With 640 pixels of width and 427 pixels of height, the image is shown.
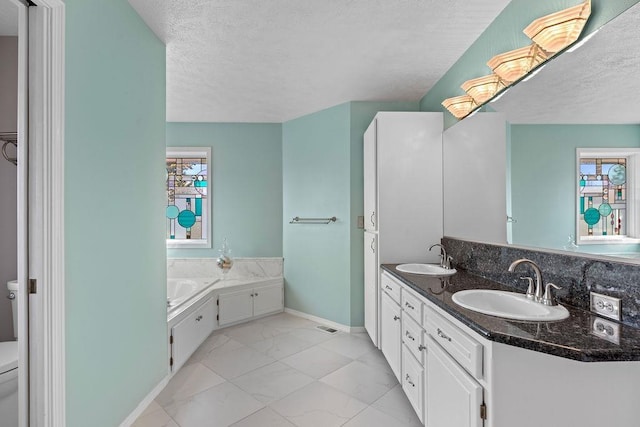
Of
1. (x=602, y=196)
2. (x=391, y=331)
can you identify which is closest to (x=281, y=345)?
(x=391, y=331)

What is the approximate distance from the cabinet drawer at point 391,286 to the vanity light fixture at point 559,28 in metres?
1.57

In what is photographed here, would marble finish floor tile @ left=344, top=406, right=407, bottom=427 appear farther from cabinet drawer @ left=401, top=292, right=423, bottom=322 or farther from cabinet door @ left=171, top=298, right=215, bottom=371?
cabinet door @ left=171, top=298, right=215, bottom=371

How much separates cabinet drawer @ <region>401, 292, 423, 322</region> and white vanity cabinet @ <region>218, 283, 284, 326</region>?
6.84ft

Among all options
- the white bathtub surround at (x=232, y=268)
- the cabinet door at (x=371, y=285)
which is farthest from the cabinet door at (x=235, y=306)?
the cabinet door at (x=371, y=285)

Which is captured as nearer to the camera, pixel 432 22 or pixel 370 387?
pixel 432 22

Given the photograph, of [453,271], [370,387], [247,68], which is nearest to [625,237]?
[453,271]

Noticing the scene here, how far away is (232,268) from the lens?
12.8 feet

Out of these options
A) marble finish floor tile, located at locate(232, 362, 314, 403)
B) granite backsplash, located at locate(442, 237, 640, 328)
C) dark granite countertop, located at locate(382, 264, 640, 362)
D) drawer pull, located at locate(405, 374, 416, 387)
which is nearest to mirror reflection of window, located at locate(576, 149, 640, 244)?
granite backsplash, located at locate(442, 237, 640, 328)

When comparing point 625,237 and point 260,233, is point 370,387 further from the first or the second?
point 260,233

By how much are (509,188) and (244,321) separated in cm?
301

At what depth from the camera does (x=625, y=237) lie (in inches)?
47.3

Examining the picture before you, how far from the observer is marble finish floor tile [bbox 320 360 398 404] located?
2137mm

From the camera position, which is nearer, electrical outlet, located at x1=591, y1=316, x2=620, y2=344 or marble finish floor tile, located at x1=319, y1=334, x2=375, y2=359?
electrical outlet, located at x1=591, y1=316, x2=620, y2=344

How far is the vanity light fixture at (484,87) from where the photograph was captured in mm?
1928
